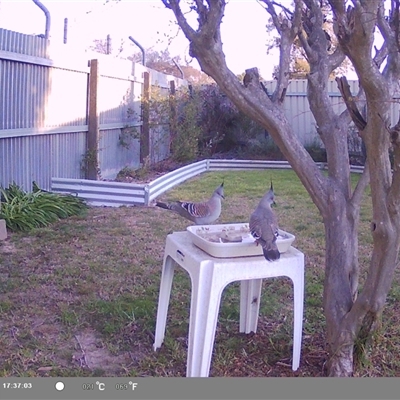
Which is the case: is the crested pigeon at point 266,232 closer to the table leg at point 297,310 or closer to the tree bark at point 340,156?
the table leg at point 297,310

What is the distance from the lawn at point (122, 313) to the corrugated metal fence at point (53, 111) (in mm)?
1320

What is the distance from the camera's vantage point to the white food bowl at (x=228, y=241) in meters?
3.27

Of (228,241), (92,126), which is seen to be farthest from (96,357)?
(92,126)

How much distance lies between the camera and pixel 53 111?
871 centimetres

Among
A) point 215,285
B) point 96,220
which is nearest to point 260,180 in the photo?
point 96,220

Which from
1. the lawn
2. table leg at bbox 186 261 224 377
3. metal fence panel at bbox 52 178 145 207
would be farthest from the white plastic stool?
metal fence panel at bbox 52 178 145 207

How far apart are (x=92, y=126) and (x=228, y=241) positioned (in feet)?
22.5

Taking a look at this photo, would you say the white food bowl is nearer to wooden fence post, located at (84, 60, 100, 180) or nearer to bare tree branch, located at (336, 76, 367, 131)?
bare tree branch, located at (336, 76, 367, 131)

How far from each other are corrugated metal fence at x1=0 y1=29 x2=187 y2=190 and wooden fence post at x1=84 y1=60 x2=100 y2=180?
0.07 meters

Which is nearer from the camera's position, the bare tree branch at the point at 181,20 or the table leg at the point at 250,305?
the bare tree branch at the point at 181,20
